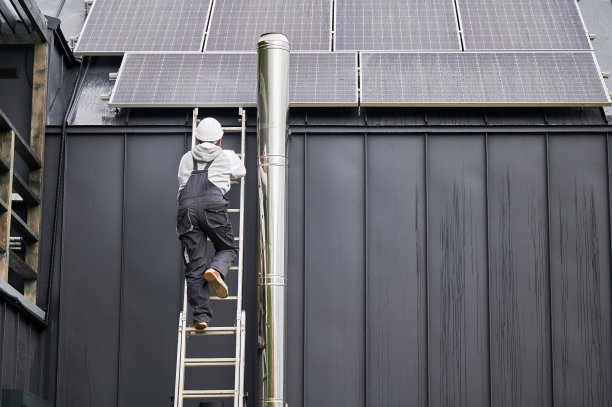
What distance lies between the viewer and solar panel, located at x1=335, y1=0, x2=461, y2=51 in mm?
14758

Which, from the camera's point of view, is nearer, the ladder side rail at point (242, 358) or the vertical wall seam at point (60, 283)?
the ladder side rail at point (242, 358)

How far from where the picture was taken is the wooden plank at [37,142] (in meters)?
13.3

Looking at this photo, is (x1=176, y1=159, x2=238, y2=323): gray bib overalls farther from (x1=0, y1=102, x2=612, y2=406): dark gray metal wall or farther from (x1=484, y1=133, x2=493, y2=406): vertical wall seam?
(x1=484, y1=133, x2=493, y2=406): vertical wall seam

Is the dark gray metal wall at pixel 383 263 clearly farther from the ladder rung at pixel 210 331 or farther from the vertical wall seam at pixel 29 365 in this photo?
the ladder rung at pixel 210 331

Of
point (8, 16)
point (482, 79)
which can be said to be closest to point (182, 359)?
point (8, 16)

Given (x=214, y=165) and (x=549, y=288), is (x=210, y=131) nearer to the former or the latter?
(x=214, y=165)

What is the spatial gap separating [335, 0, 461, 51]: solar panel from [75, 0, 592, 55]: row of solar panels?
0.01m

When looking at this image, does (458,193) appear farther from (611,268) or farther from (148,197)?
(148,197)

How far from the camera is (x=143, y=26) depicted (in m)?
15.2

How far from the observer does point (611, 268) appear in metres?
13.1

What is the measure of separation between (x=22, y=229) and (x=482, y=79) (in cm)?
633

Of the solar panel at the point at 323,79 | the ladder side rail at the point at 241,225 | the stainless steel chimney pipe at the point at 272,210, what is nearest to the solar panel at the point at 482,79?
the solar panel at the point at 323,79

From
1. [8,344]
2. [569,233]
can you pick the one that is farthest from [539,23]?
[8,344]

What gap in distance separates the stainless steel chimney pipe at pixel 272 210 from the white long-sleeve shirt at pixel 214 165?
51cm
